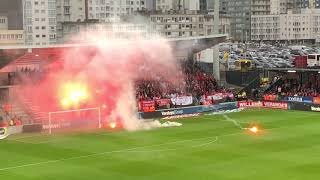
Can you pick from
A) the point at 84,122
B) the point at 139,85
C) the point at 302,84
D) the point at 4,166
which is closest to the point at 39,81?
the point at 84,122

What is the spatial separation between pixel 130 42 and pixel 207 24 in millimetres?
95726

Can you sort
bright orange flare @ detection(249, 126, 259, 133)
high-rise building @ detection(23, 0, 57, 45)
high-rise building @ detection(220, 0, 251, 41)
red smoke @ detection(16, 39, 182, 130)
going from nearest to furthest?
bright orange flare @ detection(249, 126, 259, 133) < red smoke @ detection(16, 39, 182, 130) < high-rise building @ detection(23, 0, 57, 45) < high-rise building @ detection(220, 0, 251, 41)

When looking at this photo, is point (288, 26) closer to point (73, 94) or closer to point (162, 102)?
point (162, 102)

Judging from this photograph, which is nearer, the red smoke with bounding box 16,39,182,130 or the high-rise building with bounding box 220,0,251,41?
the red smoke with bounding box 16,39,182,130

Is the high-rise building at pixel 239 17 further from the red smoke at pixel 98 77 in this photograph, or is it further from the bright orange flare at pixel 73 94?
the bright orange flare at pixel 73 94

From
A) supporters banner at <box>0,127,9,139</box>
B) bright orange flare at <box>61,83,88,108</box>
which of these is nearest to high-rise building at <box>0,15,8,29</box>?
bright orange flare at <box>61,83,88,108</box>

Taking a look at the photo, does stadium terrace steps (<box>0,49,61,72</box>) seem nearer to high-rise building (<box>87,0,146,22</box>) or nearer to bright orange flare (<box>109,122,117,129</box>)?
bright orange flare (<box>109,122,117,129</box>)

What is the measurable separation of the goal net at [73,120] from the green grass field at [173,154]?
291 cm

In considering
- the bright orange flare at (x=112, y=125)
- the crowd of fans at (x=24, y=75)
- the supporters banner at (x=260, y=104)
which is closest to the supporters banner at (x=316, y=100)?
the supporters banner at (x=260, y=104)

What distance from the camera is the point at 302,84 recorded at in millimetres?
60406

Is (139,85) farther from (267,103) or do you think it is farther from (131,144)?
(131,144)

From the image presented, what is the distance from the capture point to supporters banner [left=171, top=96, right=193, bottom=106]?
5388cm

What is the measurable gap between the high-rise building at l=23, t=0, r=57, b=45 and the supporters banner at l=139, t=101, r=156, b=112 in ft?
207

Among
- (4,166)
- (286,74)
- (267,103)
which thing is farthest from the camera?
(286,74)
